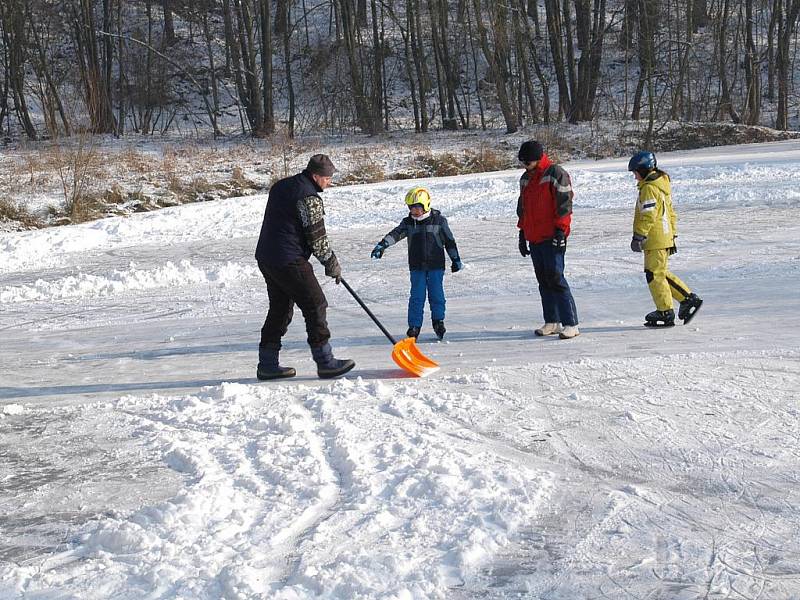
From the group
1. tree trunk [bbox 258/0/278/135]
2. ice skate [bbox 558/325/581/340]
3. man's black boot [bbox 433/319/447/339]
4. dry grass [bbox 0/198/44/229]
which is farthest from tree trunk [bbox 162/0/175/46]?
ice skate [bbox 558/325/581/340]

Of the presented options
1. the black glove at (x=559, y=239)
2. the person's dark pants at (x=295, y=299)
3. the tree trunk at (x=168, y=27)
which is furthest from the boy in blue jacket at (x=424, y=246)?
the tree trunk at (x=168, y=27)

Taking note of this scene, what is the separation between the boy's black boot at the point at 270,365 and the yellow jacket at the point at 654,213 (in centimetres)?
322

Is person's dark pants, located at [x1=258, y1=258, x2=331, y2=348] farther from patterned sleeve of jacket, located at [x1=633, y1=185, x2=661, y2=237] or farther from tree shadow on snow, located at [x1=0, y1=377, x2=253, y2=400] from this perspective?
patterned sleeve of jacket, located at [x1=633, y1=185, x2=661, y2=237]

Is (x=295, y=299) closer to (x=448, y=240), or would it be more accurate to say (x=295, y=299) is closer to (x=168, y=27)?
(x=448, y=240)

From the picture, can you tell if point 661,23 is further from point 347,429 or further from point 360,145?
point 347,429

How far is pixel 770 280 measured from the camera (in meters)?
9.32

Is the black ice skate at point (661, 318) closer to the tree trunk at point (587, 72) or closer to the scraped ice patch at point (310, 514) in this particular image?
the scraped ice patch at point (310, 514)

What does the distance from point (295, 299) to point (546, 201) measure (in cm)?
229

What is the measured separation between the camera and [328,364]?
6.97 meters

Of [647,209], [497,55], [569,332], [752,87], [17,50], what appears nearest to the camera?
[647,209]

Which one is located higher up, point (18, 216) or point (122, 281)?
point (18, 216)

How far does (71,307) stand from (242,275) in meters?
2.26

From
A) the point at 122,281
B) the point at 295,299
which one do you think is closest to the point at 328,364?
the point at 295,299

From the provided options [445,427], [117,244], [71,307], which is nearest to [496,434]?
[445,427]
